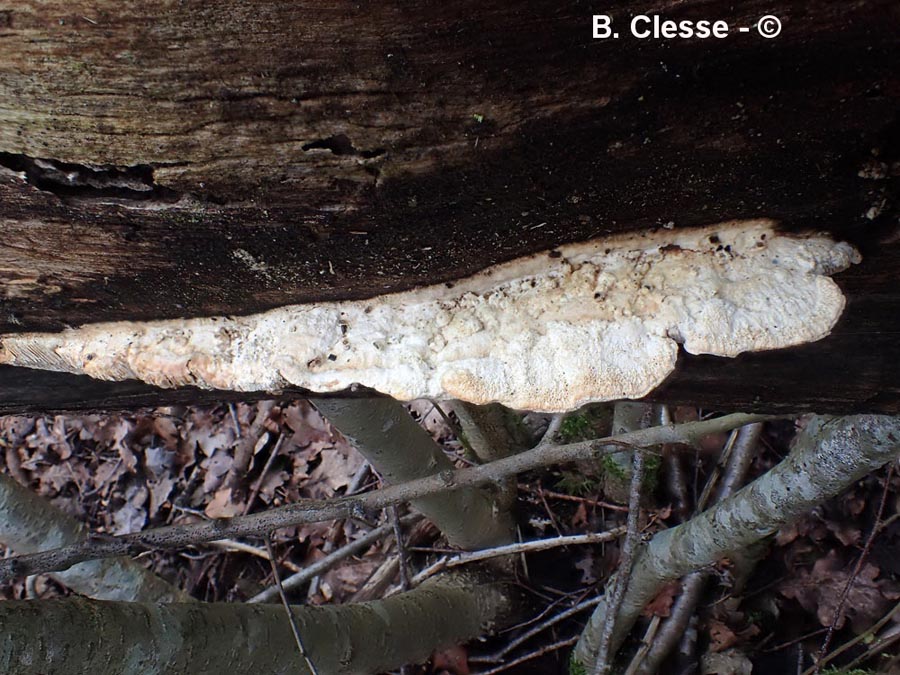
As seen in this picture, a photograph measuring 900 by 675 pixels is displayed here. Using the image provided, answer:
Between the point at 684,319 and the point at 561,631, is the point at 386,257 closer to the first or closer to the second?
the point at 684,319

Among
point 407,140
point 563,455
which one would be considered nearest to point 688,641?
point 563,455

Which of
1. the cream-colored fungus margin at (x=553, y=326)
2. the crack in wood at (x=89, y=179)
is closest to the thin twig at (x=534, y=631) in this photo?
the cream-colored fungus margin at (x=553, y=326)

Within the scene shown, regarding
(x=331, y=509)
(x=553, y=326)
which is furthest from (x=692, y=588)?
(x=553, y=326)

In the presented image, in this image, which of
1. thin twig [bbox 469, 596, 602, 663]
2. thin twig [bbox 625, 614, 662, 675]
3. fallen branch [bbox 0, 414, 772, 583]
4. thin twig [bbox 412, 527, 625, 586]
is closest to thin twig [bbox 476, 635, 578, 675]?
thin twig [bbox 469, 596, 602, 663]

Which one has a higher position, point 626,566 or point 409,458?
point 409,458

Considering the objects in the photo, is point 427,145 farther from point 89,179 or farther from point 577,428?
point 577,428

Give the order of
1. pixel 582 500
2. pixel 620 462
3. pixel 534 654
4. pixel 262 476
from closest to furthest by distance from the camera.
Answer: pixel 534 654 < pixel 620 462 < pixel 582 500 < pixel 262 476

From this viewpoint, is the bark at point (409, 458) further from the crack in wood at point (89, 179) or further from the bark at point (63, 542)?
the bark at point (63, 542)
